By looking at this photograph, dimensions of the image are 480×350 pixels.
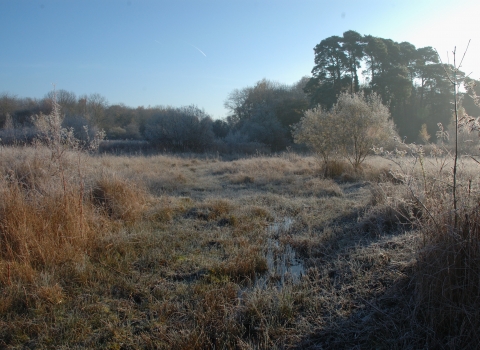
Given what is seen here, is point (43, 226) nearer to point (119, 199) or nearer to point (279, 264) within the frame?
point (119, 199)

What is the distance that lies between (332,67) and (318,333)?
102 feet

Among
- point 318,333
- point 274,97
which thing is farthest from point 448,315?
point 274,97

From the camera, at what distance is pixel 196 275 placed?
156 inches

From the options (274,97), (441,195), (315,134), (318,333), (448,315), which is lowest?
(318,333)

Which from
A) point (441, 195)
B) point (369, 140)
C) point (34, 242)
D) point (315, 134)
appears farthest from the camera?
point (315, 134)

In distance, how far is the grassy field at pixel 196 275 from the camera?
2.73 meters

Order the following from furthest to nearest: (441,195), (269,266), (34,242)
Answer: (269,266) < (34,242) < (441,195)

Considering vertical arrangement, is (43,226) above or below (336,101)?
below

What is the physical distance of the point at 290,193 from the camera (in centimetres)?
927

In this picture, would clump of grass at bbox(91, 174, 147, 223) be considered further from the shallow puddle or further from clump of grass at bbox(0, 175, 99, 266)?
the shallow puddle

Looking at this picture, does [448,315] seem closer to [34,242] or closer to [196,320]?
[196,320]

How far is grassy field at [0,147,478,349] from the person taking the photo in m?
2.73

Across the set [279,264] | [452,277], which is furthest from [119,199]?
[452,277]

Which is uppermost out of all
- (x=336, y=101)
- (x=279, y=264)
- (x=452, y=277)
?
(x=336, y=101)
